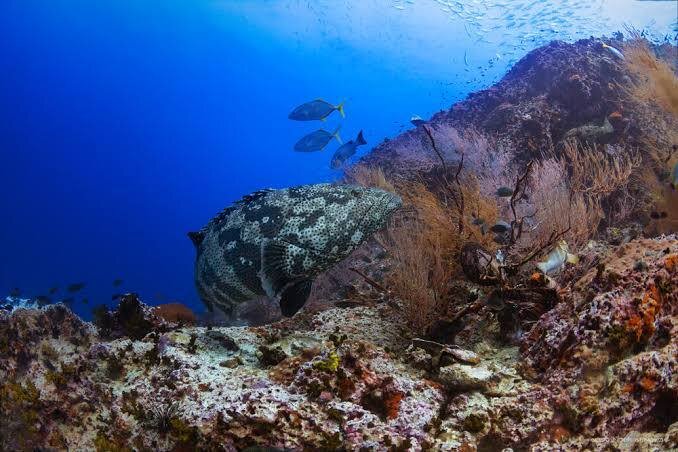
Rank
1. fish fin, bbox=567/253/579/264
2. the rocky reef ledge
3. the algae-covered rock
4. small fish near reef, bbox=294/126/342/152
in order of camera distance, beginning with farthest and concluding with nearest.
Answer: small fish near reef, bbox=294/126/342/152 < fish fin, bbox=567/253/579/264 < the algae-covered rock < the rocky reef ledge

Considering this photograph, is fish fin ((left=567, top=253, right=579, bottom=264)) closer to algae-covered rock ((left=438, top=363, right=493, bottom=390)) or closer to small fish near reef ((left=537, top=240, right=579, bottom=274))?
small fish near reef ((left=537, top=240, right=579, bottom=274))

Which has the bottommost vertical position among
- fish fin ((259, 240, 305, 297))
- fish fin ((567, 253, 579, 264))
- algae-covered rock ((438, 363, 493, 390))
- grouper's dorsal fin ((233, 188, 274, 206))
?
algae-covered rock ((438, 363, 493, 390))

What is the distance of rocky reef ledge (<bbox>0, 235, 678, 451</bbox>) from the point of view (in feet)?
8.32

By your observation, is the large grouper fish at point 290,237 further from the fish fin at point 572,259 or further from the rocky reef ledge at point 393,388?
the fish fin at point 572,259

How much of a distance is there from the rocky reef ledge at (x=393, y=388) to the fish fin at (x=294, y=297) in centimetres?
36

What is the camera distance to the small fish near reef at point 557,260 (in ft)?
13.5

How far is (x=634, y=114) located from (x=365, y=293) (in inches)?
284

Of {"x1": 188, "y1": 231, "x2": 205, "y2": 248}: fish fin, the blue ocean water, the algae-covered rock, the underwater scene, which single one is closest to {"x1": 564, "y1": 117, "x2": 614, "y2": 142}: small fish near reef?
the underwater scene

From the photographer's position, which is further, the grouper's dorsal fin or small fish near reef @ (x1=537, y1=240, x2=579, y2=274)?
the grouper's dorsal fin

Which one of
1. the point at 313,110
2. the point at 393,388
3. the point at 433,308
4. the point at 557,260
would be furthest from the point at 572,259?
the point at 313,110

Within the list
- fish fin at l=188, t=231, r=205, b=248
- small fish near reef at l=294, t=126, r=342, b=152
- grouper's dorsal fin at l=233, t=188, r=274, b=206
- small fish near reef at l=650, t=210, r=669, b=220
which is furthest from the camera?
small fish near reef at l=294, t=126, r=342, b=152

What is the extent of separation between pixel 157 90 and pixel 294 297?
77.4m

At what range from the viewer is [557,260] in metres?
4.15

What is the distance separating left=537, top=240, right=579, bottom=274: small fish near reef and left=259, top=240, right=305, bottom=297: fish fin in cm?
237
